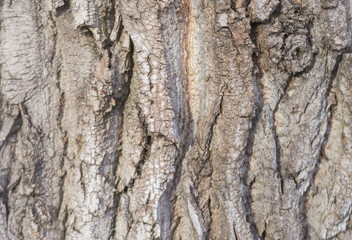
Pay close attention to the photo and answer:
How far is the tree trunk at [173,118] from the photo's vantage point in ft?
3.36

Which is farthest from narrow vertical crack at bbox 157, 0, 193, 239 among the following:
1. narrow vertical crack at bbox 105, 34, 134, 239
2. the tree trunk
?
narrow vertical crack at bbox 105, 34, 134, 239

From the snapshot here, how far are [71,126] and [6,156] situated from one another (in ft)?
0.62

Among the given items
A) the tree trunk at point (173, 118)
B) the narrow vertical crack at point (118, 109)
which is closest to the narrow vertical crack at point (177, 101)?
the tree trunk at point (173, 118)

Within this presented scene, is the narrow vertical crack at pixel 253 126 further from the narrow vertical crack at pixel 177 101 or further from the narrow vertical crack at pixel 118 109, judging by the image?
the narrow vertical crack at pixel 118 109

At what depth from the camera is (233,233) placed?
1094 mm

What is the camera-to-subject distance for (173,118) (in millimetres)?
1052

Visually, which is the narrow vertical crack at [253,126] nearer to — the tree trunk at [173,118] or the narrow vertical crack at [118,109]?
the tree trunk at [173,118]

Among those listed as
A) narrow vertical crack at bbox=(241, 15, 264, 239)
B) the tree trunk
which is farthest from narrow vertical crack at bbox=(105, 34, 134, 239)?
narrow vertical crack at bbox=(241, 15, 264, 239)

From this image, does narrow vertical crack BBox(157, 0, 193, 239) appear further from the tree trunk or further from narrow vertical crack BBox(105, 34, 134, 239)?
narrow vertical crack BBox(105, 34, 134, 239)

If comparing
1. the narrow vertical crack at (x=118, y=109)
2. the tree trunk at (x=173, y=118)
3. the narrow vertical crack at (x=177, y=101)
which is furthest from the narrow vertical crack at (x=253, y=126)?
the narrow vertical crack at (x=118, y=109)

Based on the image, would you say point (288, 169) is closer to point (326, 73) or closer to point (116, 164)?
point (326, 73)

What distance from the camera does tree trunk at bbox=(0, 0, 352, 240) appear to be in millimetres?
1024

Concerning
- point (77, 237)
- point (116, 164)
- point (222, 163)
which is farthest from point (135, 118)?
point (77, 237)

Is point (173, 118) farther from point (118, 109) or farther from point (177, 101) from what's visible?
point (118, 109)
